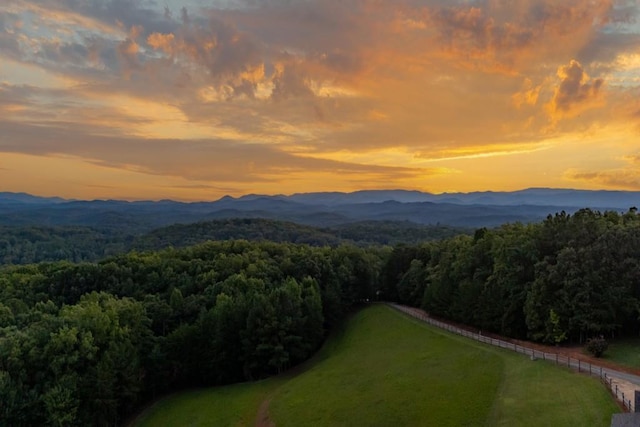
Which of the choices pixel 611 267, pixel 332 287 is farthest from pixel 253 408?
pixel 611 267

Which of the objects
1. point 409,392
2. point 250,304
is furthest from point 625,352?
point 250,304

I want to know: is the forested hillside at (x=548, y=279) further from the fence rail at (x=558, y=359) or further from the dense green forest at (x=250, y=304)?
the fence rail at (x=558, y=359)

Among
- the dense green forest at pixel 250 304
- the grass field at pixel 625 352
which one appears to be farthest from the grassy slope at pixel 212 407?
the grass field at pixel 625 352

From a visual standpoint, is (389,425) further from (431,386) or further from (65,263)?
(65,263)

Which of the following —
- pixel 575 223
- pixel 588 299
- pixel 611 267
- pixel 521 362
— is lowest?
pixel 521 362

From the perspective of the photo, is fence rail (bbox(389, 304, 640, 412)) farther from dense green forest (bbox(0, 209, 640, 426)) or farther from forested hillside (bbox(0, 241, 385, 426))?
forested hillside (bbox(0, 241, 385, 426))
